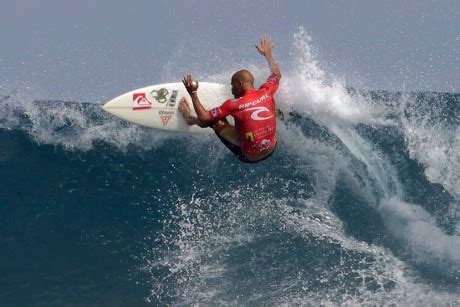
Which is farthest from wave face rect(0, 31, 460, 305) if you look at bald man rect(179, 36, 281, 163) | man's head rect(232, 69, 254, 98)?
man's head rect(232, 69, 254, 98)

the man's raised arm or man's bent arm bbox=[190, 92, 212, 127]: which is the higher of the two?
the man's raised arm

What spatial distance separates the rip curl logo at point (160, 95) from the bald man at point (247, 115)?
140 cm

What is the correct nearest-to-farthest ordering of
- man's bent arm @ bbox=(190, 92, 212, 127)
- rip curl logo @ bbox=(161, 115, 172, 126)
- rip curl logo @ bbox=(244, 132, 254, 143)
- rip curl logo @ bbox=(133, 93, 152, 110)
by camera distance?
1. man's bent arm @ bbox=(190, 92, 212, 127)
2. rip curl logo @ bbox=(244, 132, 254, 143)
3. rip curl logo @ bbox=(161, 115, 172, 126)
4. rip curl logo @ bbox=(133, 93, 152, 110)

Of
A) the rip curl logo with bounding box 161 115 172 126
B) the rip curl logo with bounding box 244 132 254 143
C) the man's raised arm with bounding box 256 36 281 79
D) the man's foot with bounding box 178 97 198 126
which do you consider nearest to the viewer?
the rip curl logo with bounding box 244 132 254 143

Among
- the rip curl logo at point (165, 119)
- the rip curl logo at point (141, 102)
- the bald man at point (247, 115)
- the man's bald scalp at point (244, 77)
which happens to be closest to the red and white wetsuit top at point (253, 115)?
the bald man at point (247, 115)

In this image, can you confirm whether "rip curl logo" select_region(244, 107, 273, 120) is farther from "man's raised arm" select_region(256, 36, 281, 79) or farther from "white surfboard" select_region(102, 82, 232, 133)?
"white surfboard" select_region(102, 82, 232, 133)

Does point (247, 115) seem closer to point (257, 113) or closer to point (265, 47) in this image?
point (257, 113)

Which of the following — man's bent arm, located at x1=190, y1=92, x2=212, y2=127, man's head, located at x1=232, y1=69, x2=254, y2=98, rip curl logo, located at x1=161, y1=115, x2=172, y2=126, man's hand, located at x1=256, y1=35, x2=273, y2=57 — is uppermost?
man's hand, located at x1=256, y1=35, x2=273, y2=57

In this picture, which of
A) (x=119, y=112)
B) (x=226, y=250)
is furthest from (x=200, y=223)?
(x=119, y=112)

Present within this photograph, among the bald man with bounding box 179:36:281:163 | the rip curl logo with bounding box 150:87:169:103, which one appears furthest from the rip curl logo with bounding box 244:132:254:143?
the rip curl logo with bounding box 150:87:169:103

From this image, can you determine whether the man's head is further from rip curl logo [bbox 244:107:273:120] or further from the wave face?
the wave face

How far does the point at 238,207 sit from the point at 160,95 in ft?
6.42

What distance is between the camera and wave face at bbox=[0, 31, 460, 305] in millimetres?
7570

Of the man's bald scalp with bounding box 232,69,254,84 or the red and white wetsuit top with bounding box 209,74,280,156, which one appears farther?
the man's bald scalp with bounding box 232,69,254,84
